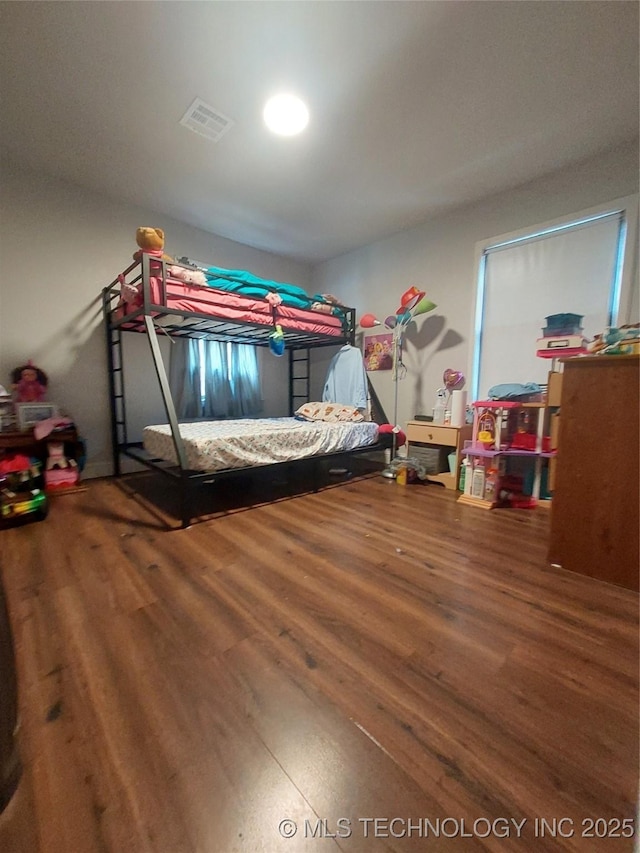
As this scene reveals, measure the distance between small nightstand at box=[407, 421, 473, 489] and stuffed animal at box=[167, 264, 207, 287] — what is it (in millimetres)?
2184

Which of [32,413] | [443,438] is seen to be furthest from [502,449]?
[32,413]

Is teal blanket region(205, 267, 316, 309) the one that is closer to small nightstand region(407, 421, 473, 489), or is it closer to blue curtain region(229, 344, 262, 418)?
blue curtain region(229, 344, 262, 418)

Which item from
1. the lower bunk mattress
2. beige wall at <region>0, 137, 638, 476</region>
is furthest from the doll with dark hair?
the lower bunk mattress

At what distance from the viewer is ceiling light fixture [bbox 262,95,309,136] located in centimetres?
185

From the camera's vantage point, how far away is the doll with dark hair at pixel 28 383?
254cm

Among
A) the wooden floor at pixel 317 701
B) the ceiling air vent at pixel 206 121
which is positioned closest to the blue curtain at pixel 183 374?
the ceiling air vent at pixel 206 121

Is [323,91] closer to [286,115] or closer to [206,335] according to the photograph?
[286,115]

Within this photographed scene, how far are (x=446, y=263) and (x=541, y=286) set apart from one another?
887 mm

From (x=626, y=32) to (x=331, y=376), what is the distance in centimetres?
289

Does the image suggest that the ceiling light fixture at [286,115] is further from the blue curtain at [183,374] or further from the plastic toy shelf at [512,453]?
the plastic toy shelf at [512,453]

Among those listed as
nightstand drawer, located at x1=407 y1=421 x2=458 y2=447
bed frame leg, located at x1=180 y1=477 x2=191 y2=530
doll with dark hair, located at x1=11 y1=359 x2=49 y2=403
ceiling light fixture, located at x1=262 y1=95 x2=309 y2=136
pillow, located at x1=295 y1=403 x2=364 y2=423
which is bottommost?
bed frame leg, located at x1=180 y1=477 x2=191 y2=530

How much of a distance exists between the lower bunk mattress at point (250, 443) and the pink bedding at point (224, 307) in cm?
90

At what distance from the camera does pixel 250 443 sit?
226 cm

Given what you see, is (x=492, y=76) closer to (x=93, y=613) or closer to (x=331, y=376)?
(x=331, y=376)
